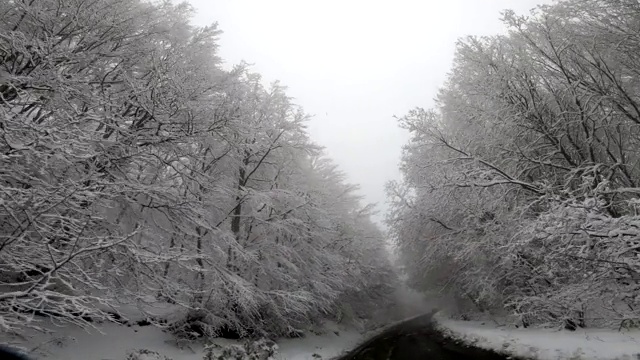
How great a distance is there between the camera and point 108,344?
811 cm

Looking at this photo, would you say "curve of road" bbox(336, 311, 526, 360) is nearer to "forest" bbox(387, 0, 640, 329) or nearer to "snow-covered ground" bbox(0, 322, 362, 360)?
"snow-covered ground" bbox(0, 322, 362, 360)

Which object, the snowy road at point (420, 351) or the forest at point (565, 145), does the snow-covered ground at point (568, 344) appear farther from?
the snowy road at point (420, 351)

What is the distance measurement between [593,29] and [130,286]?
37.3 feet

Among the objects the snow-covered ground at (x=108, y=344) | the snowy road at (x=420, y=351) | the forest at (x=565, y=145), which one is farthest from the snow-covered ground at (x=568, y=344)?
the snow-covered ground at (x=108, y=344)

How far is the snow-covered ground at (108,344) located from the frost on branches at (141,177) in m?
0.45

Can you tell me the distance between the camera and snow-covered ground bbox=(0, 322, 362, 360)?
6906mm

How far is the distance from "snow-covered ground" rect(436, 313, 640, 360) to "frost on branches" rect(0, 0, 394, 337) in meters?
6.29

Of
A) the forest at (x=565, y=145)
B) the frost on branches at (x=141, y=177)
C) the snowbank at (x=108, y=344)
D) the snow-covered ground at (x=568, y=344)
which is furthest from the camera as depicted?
the snow-covered ground at (x=568, y=344)

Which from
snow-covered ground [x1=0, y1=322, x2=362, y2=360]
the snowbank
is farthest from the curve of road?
the snowbank

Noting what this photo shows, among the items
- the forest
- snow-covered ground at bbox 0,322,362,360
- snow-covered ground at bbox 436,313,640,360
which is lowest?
snow-covered ground at bbox 436,313,640,360

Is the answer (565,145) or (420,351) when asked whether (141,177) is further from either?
(420,351)

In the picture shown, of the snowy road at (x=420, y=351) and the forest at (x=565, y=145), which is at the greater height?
the forest at (x=565, y=145)

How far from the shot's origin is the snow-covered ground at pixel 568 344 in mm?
7379

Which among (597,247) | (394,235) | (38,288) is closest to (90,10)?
(38,288)
